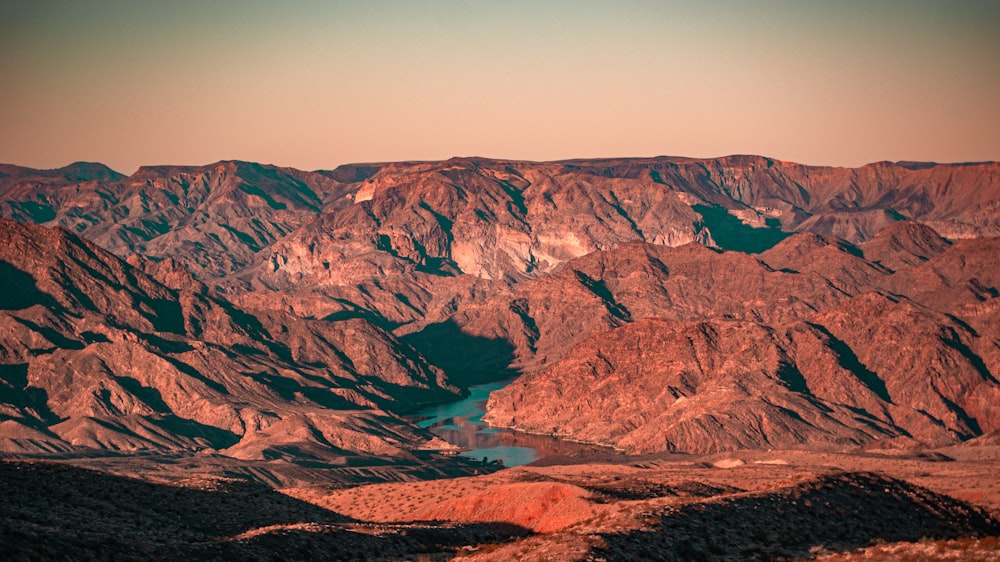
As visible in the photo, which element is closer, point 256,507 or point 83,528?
point 83,528

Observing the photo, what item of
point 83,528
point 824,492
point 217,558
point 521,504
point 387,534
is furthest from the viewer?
point 521,504

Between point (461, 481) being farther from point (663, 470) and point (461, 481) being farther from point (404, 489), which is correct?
point (663, 470)

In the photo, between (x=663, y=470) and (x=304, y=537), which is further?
(x=663, y=470)

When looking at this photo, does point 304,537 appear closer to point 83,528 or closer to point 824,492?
point 83,528

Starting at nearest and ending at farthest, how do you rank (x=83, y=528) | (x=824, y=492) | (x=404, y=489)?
(x=83, y=528) < (x=824, y=492) < (x=404, y=489)

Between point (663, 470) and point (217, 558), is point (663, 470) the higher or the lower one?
the lower one

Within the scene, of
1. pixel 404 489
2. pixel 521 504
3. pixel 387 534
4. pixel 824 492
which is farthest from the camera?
pixel 404 489

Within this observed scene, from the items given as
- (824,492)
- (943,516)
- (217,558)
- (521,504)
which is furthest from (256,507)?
(943,516)

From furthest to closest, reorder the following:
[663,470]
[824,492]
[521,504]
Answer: [663,470], [521,504], [824,492]

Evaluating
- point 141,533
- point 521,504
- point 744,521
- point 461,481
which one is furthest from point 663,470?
point 141,533
